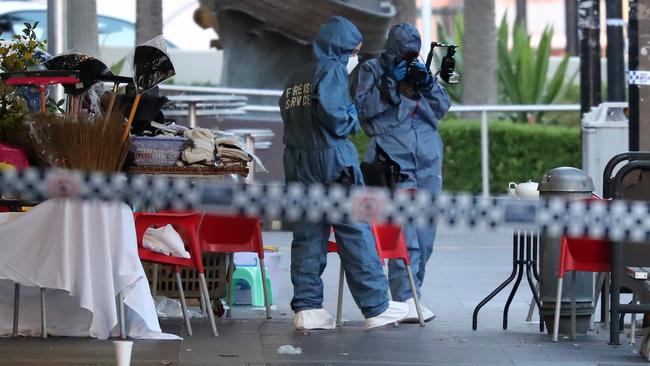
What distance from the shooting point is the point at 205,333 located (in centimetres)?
873

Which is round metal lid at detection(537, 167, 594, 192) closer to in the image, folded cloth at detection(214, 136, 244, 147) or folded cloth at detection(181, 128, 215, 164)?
folded cloth at detection(214, 136, 244, 147)

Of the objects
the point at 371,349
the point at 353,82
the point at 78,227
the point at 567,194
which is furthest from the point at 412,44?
the point at 78,227

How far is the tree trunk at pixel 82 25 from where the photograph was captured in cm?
1467

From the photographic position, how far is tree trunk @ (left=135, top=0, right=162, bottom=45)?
1798cm

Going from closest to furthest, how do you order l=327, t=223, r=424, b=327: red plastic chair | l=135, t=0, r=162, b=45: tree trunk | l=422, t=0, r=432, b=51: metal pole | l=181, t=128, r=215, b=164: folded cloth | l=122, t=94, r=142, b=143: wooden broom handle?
1. l=122, t=94, r=142, b=143: wooden broom handle
2. l=181, t=128, r=215, b=164: folded cloth
3. l=327, t=223, r=424, b=327: red plastic chair
4. l=135, t=0, r=162, b=45: tree trunk
5. l=422, t=0, r=432, b=51: metal pole

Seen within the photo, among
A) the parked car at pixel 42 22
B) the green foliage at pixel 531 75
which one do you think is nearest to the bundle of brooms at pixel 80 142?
the parked car at pixel 42 22

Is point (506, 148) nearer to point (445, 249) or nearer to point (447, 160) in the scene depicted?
point (447, 160)

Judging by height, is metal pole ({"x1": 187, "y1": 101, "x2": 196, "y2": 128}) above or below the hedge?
above

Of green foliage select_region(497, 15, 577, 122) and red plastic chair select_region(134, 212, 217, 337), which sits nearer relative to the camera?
red plastic chair select_region(134, 212, 217, 337)

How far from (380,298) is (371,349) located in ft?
2.11

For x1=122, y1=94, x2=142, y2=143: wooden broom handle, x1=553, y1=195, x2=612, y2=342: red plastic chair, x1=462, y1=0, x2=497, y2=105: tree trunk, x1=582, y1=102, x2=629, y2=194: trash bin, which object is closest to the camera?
x1=122, y1=94, x2=142, y2=143: wooden broom handle

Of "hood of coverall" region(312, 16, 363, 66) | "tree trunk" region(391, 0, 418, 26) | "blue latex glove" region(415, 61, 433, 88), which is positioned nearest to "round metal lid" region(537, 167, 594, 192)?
"blue latex glove" region(415, 61, 433, 88)

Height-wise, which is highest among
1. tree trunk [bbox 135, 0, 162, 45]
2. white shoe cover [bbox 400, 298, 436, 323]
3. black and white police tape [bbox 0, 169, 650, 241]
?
tree trunk [bbox 135, 0, 162, 45]

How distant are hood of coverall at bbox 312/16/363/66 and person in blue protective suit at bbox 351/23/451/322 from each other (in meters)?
0.67
